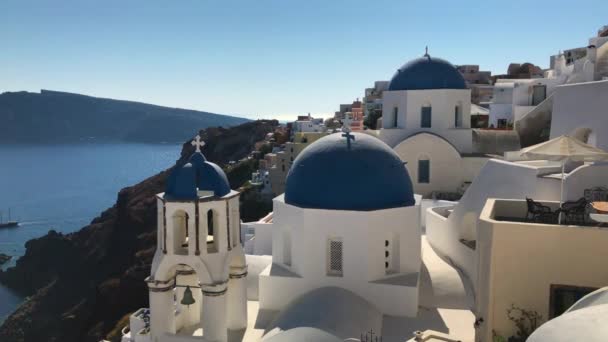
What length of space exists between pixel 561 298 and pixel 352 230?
181 inches

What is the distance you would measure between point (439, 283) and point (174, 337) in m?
6.30

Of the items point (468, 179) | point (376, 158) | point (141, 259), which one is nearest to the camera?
point (376, 158)

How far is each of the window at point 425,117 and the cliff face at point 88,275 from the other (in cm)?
2831

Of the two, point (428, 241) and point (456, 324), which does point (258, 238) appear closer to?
point (428, 241)

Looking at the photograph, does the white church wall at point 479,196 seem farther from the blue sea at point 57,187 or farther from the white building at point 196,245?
the blue sea at point 57,187

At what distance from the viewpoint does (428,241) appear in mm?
15406

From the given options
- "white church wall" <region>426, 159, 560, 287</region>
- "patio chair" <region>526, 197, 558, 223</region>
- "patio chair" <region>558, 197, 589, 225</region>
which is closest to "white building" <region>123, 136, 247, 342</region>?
"patio chair" <region>526, 197, 558, 223</region>

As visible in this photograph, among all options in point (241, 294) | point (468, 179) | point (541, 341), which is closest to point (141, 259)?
point (468, 179)

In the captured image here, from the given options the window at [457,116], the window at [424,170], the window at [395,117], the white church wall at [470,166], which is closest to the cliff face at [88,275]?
the window at [395,117]

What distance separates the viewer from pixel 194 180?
9516 millimetres

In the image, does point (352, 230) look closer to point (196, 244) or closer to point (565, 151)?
point (196, 244)

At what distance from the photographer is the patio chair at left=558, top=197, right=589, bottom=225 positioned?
723 centimetres

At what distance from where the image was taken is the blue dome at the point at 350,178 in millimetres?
10672

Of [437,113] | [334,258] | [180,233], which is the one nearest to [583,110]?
[437,113]
